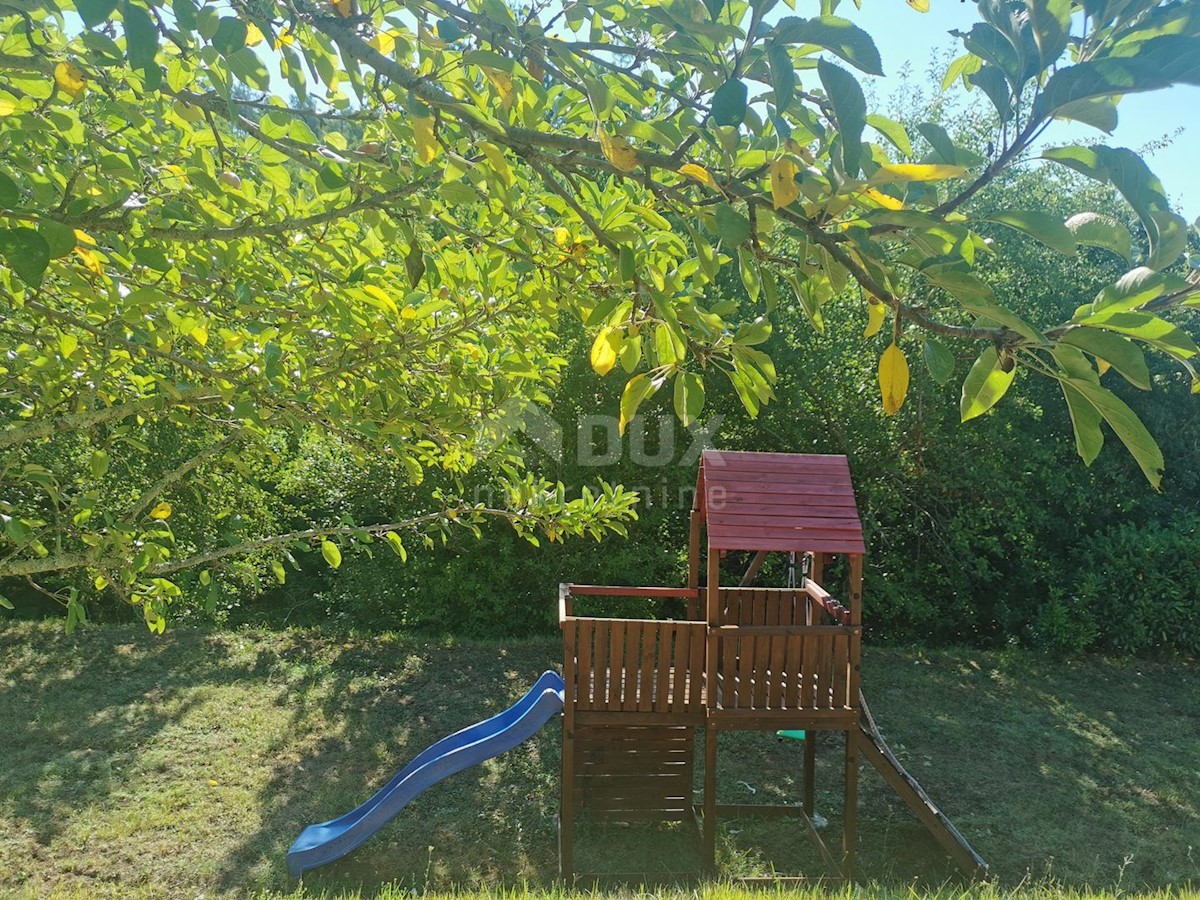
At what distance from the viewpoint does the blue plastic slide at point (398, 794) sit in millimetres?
3895

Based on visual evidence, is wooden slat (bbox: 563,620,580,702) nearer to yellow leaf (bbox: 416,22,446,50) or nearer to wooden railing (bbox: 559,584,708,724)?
wooden railing (bbox: 559,584,708,724)

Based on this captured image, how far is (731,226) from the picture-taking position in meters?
0.87

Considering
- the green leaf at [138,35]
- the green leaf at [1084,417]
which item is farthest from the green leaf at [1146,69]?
the green leaf at [138,35]

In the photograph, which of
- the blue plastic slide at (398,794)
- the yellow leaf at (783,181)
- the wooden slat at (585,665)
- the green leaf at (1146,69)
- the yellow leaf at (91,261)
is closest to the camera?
the green leaf at (1146,69)

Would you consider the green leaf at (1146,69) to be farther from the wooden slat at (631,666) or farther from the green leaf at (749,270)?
the wooden slat at (631,666)

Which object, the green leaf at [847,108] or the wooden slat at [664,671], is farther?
the wooden slat at [664,671]

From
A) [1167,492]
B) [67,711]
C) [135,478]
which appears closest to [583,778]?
[67,711]

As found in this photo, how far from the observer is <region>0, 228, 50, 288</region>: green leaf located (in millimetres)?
951

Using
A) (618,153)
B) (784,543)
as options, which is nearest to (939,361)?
(618,153)

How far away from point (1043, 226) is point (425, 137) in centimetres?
73

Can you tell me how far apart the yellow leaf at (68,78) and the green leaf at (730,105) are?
1.01m

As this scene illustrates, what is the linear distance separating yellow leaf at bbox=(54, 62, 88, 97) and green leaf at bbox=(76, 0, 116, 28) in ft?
1.92

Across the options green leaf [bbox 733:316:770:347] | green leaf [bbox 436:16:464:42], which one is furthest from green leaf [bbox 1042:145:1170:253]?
green leaf [bbox 436:16:464:42]

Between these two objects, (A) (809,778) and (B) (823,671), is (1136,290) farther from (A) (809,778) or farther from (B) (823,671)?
(A) (809,778)
